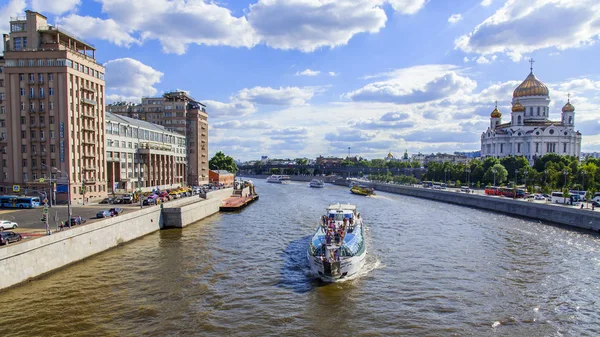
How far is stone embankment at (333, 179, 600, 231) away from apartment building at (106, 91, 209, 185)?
7488 centimetres

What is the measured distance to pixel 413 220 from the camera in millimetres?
72562

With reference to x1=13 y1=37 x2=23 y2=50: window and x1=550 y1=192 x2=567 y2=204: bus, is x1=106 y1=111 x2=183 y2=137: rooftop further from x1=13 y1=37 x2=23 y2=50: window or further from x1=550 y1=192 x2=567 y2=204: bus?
x1=550 y1=192 x2=567 y2=204: bus

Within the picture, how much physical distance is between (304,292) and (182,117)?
115 metres

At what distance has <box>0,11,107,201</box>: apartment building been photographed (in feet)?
221

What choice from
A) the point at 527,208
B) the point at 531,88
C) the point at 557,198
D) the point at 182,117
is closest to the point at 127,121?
the point at 182,117

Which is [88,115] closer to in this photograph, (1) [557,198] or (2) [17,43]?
(2) [17,43]

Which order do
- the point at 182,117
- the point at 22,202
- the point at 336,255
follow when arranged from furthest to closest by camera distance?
1. the point at 182,117
2. the point at 22,202
3. the point at 336,255

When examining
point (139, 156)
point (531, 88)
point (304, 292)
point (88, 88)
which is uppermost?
point (531, 88)

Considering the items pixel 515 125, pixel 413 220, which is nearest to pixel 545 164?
pixel 515 125

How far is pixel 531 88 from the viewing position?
625 ft

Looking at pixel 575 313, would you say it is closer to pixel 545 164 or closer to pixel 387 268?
pixel 387 268

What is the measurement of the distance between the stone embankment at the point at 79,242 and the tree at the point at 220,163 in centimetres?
11941

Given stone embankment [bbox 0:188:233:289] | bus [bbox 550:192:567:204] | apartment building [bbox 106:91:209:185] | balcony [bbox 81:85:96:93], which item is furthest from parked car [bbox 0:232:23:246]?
apartment building [bbox 106:91:209:185]

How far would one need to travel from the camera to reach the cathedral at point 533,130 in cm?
17938
